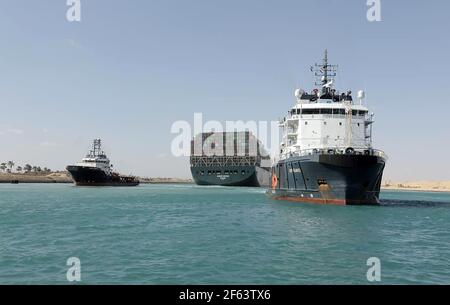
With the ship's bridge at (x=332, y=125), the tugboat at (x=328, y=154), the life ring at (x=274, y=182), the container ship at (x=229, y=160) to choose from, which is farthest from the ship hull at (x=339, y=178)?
the container ship at (x=229, y=160)

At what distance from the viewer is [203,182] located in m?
123

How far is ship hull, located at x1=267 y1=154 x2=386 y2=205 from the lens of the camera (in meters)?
33.4

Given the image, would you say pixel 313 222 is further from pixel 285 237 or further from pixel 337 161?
pixel 337 161

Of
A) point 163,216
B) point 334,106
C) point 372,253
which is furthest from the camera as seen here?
point 334,106

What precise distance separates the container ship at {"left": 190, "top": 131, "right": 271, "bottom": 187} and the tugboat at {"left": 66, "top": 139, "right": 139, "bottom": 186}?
2640cm

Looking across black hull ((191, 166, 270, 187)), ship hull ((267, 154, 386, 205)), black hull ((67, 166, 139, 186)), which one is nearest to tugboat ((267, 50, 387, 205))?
ship hull ((267, 154, 386, 205))

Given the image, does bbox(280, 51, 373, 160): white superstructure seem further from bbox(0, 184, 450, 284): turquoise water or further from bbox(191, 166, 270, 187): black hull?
bbox(191, 166, 270, 187): black hull

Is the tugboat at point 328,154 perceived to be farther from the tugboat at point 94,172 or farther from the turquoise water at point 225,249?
the tugboat at point 94,172

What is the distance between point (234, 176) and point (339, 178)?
81069 mm

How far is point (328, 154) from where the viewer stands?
33.4 meters

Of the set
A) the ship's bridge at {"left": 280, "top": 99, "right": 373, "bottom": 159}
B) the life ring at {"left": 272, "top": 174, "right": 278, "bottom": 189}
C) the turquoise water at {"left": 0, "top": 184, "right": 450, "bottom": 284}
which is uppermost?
the ship's bridge at {"left": 280, "top": 99, "right": 373, "bottom": 159}
